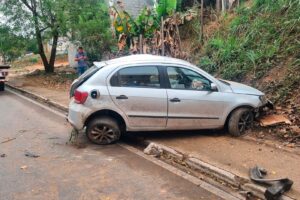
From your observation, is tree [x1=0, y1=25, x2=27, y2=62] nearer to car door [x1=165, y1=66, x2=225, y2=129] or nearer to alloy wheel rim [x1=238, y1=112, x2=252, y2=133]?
car door [x1=165, y1=66, x2=225, y2=129]

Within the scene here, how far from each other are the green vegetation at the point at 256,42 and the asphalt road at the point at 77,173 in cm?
495

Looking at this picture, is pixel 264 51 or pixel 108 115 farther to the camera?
pixel 264 51

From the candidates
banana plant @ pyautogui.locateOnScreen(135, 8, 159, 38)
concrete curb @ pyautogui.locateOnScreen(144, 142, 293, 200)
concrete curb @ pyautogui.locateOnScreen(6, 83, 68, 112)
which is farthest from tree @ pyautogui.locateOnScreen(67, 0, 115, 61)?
concrete curb @ pyautogui.locateOnScreen(144, 142, 293, 200)

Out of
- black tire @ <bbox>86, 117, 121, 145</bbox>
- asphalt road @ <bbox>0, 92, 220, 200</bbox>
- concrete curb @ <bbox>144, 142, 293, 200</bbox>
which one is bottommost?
asphalt road @ <bbox>0, 92, 220, 200</bbox>

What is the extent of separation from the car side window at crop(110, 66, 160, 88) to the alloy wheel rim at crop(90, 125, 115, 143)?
921 mm

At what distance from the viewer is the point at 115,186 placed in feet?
19.2

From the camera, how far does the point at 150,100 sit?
778 cm

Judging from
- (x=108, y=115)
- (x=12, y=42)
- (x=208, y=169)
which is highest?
(x=12, y=42)

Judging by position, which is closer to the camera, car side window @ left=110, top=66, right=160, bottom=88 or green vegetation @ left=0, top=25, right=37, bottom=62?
car side window @ left=110, top=66, right=160, bottom=88

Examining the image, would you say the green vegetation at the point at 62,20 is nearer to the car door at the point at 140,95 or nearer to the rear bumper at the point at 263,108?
the car door at the point at 140,95

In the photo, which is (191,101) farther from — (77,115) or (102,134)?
(77,115)

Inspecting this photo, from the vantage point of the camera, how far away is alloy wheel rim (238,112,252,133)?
821cm

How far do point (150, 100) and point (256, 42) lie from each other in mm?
5446

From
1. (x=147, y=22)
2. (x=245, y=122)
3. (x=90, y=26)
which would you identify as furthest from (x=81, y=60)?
(x=245, y=122)
